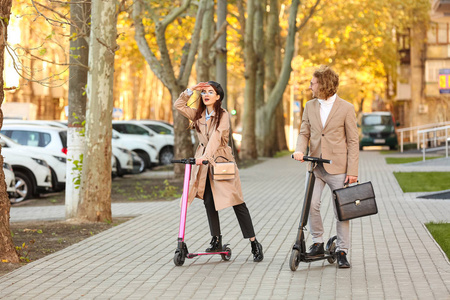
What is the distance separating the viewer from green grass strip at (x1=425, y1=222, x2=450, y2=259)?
10.1 meters

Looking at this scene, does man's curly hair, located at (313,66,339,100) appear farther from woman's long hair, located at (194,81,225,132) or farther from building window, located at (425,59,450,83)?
building window, located at (425,59,450,83)

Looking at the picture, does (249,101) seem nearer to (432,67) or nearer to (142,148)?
(142,148)

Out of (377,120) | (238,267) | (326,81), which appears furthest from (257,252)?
(377,120)

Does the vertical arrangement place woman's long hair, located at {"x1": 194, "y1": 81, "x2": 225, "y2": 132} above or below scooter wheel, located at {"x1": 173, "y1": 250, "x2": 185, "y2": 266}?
above

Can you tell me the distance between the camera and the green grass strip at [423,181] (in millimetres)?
19203

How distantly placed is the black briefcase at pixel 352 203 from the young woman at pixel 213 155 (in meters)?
1.01

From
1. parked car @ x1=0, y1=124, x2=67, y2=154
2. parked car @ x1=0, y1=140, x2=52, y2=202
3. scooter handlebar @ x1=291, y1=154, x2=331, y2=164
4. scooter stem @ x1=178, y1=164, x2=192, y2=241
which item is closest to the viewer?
scooter handlebar @ x1=291, y1=154, x2=331, y2=164

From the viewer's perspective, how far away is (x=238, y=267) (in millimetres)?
Answer: 8852

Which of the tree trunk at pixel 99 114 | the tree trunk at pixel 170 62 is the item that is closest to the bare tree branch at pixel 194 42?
the tree trunk at pixel 170 62

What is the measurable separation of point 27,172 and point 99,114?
603 centimetres

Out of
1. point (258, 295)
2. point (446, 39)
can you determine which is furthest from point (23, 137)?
point (446, 39)

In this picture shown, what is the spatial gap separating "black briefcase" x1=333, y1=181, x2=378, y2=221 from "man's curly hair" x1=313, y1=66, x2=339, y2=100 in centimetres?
85

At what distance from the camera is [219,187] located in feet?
29.2

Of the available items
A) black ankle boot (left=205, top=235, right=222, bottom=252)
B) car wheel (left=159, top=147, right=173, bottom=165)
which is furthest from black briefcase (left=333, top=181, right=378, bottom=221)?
car wheel (left=159, top=147, right=173, bottom=165)
